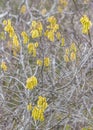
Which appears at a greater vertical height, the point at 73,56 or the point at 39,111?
the point at 73,56

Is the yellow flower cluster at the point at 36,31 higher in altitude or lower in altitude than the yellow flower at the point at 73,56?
higher

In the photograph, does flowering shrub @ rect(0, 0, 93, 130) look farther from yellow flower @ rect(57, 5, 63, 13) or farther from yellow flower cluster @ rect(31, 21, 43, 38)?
yellow flower @ rect(57, 5, 63, 13)

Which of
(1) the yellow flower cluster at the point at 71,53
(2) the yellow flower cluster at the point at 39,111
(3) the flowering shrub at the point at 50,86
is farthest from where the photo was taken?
(1) the yellow flower cluster at the point at 71,53

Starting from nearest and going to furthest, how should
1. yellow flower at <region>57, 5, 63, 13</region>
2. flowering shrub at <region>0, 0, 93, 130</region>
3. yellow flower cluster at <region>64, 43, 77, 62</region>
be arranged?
flowering shrub at <region>0, 0, 93, 130</region>, yellow flower cluster at <region>64, 43, 77, 62</region>, yellow flower at <region>57, 5, 63, 13</region>

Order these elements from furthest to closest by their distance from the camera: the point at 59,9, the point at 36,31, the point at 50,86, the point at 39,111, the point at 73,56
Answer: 1. the point at 59,9
2. the point at 50,86
3. the point at 73,56
4. the point at 36,31
5. the point at 39,111

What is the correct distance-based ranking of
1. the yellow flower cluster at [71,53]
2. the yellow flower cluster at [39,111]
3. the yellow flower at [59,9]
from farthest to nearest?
the yellow flower at [59,9]
the yellow flower cluster at [71,53]
the yellow flower cluster at [39,111]

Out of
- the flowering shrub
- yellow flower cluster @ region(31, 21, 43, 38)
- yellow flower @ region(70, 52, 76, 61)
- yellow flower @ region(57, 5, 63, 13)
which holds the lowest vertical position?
the flowering shrub

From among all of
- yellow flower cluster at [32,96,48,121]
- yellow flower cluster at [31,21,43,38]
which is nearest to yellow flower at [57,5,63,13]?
yellow flower cluster at [31,21,43,38]

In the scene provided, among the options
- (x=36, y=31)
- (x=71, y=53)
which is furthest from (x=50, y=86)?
(x=36, y=31)

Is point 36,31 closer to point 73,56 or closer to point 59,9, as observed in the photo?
point 73,56

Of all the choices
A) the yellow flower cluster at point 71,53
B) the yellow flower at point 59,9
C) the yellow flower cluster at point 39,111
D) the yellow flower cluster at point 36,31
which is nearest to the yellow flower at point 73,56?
the yellow flower cluster at point 71,53

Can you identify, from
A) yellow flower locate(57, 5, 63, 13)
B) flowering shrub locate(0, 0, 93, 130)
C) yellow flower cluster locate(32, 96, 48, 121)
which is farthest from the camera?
yellow flower locate(57, 5, 63, 13)

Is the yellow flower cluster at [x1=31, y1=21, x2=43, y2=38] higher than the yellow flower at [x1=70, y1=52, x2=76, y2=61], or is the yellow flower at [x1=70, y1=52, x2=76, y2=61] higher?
the yellow flower cluster at [x1=31, y1=21, x2=43, y2=38]

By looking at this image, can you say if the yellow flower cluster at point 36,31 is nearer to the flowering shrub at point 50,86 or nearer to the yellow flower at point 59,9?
the flowering shrub at point 50,86
